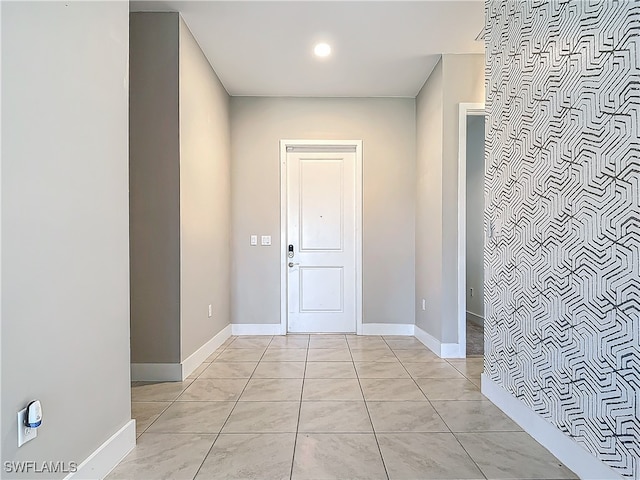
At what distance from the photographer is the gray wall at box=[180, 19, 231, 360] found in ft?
10.8

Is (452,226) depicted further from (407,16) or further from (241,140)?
(241,140)

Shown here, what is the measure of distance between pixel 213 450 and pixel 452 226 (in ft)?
8.84

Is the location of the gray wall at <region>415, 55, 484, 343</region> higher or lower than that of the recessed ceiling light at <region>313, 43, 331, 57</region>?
lower

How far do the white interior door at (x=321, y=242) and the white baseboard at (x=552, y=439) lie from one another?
2.47 m

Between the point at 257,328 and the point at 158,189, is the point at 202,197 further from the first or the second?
the point at 257,328

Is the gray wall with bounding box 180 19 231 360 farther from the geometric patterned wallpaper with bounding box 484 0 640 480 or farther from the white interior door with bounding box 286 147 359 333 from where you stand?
the geometric patterned wallpaper with bounding box 484 0 640 480

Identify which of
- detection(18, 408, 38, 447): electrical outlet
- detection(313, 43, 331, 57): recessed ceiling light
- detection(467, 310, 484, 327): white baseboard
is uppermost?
→ detection(313, 43, 331, 57): recessed ceiling light

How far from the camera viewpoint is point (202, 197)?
373 centimetres

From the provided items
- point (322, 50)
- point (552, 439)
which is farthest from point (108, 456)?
point (322, 50)

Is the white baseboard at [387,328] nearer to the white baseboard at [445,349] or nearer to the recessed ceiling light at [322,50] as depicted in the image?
the white baseboard at [445,349]

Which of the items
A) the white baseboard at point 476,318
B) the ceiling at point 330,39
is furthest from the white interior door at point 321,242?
the white baseboard at point 476,318

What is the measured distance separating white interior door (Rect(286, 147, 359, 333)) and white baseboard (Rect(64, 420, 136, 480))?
3018 millimetres

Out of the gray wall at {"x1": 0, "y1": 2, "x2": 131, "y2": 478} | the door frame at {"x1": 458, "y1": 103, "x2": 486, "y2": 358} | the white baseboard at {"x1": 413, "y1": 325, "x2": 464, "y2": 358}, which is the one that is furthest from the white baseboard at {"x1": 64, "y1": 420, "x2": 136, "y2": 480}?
the door frame at {"x1": 458, "y1": 103, "x2": 486, "y2": 358}

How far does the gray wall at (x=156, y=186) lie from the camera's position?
10.4 feet
